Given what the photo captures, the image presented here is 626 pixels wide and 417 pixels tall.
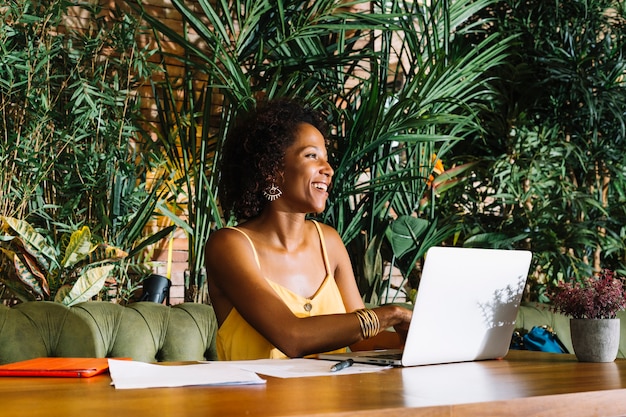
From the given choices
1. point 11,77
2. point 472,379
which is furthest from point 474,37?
point 472,379

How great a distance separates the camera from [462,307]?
1730mm

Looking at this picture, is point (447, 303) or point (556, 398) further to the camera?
point (447, 303)

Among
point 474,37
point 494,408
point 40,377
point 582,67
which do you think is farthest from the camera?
point 474,37

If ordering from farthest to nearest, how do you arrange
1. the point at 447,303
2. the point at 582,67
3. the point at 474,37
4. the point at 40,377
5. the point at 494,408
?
1. the point at 474,37
2. the point at 582,67
3. the point at 447,303
4. the point at 40,377
5. the point at 494,408

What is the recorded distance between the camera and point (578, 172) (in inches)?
197

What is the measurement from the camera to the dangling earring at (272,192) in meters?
2.43

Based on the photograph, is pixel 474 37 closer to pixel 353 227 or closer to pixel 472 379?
pixel 353 227

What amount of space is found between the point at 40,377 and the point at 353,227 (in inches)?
92.3

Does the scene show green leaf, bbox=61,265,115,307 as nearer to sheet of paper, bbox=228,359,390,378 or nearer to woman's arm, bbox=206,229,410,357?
woman's arm, bbox=206,229,410,357

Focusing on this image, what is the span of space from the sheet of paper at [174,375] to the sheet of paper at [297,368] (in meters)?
0.05

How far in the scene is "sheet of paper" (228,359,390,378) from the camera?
1.54 metres

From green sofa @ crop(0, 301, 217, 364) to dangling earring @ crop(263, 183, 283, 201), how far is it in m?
0.59

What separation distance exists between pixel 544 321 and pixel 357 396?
8.29ft

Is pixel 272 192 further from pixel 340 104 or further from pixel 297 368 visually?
pixel 340 104
